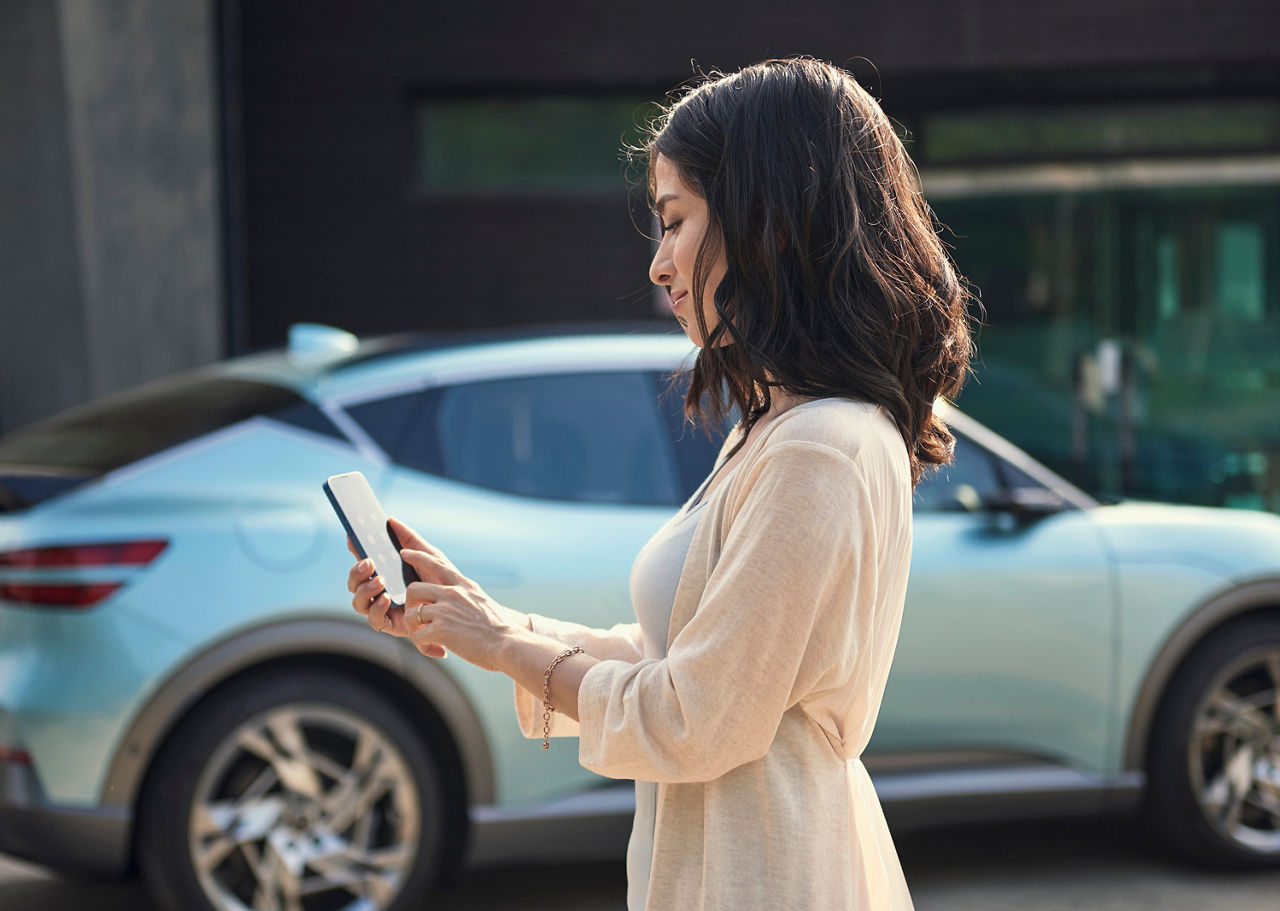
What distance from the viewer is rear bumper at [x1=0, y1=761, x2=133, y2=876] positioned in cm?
348

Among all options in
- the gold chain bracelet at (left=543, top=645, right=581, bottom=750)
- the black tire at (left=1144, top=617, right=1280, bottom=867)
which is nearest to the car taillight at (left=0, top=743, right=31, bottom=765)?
the gold chain bracelet at (left=543, top=645, right=581, bottom=750)

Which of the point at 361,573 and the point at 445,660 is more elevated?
the point at 361,573

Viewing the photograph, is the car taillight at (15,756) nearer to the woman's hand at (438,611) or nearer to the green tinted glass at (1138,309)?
the woman's hand at (438,611)

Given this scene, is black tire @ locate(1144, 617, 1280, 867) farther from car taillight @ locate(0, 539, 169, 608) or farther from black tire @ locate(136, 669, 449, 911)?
car taillight @ locate(0, 539, 169, 608)

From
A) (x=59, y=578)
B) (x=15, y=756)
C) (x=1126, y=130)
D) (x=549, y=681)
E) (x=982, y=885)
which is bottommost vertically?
(x=982, y=885)

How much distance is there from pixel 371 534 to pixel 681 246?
0.57 m

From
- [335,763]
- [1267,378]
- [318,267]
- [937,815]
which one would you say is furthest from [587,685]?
[1267,378]

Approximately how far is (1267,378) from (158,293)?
7187 mm

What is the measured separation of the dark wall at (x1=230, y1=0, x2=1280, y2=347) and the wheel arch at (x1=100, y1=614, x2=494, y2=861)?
590 cm

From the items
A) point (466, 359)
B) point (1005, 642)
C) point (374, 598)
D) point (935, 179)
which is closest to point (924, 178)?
point (935, 179)

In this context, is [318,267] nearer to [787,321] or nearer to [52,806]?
[52,806]

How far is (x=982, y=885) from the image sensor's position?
4340 mm

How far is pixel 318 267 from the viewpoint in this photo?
9.48 meters

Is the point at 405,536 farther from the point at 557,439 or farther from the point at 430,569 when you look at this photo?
the point at 557,439
